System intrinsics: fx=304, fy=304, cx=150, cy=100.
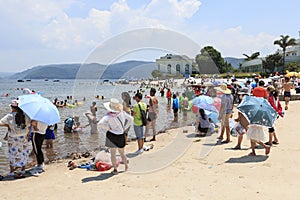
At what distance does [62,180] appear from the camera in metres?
5.89

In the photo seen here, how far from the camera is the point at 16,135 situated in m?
6.04

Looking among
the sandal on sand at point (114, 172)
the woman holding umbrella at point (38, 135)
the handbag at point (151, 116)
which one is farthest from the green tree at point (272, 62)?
the woman holding umbrella at point (38, 135)

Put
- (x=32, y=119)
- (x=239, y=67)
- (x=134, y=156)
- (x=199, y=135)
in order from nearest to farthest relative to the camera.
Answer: (x=32, y=119)
(x=134, y=156)
(x=199, y=135)
(x=239, y=67)

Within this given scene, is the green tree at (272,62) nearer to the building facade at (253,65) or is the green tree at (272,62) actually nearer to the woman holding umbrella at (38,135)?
the building facade at (253,65)

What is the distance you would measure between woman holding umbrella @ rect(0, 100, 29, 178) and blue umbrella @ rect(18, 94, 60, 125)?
201 millimetres

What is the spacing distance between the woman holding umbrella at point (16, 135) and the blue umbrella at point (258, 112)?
4.71 metres

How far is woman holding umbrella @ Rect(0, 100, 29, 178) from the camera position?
5953mm

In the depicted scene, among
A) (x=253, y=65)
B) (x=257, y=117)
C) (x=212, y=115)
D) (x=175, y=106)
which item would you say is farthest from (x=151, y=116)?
(x=253, y=65)

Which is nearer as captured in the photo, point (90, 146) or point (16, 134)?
point (16, 134)

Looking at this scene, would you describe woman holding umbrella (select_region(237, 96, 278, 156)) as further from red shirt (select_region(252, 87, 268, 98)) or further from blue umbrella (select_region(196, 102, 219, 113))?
blue umbrella (select_region(196, 102, 219, 113))

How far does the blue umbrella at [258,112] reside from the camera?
668cm

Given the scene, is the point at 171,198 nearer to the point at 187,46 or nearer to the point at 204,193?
the point at 204,193

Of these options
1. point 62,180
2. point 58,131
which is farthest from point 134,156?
point 58,131

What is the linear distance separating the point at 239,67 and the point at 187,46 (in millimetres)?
78798
